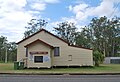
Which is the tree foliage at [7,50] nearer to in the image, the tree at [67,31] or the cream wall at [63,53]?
the tree at [67,31]

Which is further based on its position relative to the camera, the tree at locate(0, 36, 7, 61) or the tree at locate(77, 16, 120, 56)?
the tree at locate(0, 36, 7, 61)

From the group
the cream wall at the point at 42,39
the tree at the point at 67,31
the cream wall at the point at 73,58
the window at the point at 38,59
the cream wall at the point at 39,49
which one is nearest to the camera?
the cream wall at the point at 39,49

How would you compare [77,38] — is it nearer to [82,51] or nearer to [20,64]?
[82,51]

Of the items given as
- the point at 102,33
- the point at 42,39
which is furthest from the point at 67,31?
the point at 42,39

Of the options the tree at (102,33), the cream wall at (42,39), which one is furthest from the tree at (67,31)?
the cream wall at (42,39)

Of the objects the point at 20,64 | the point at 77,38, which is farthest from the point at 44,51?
the point at 77,38

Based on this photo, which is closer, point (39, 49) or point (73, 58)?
point (39, 49)

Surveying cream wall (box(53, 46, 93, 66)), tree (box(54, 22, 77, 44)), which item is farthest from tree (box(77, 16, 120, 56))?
cream wall (box(53, 46, 93, 66))

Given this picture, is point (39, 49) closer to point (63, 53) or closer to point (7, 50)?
point (63, 53)

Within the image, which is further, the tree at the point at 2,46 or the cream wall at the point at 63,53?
the tree at the point at 2,46

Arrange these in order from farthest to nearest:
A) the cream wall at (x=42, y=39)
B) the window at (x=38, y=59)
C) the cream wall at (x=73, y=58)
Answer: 1. the cream wall at (x=73, y=58)
2. the cream wall at (x=42, y=39)
3. the window at (x=38, y=59)

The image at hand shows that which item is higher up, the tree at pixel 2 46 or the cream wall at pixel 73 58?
the tree at pixel 2 46

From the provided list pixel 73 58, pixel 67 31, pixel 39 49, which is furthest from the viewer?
pixel 67 31

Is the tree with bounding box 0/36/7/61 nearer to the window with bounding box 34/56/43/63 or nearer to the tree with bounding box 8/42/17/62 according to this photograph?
the tree with bounding box 8/42/17/62
